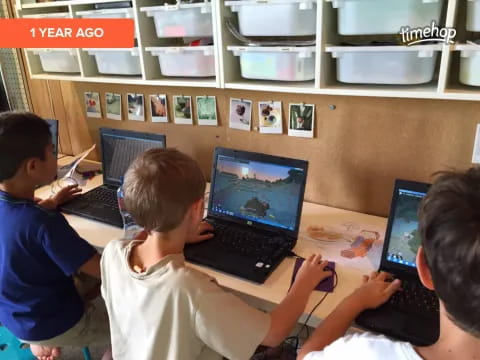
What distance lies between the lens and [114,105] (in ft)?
6.71

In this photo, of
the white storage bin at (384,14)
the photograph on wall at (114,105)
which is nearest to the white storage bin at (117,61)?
the photograph on wall at (114,105)

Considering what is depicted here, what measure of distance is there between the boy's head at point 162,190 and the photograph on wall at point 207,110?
840 mm

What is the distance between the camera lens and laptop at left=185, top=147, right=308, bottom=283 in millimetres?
1236

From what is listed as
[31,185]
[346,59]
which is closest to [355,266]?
[346,59]

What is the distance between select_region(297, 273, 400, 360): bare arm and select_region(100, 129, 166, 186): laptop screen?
1.04m

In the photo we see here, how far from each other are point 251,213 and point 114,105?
3.37ft

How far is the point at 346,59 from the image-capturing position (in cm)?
126

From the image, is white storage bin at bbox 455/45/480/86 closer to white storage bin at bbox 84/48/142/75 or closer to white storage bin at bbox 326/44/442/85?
white storage bin at bbox 326/44/442/85

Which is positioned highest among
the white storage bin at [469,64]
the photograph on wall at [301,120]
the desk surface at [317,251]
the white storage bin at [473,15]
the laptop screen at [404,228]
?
the white storage bin at [473,15]

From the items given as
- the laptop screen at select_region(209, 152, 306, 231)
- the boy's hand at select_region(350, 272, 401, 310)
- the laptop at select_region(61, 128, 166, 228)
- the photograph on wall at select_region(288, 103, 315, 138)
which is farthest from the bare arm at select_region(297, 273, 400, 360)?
the laptop at select_region(61, 128, 166, 228)

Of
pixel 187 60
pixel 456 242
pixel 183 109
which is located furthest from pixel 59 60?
pixel 456 242

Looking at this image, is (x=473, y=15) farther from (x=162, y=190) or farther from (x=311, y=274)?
(x=162, y=190)

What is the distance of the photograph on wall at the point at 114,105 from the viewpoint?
2023mm

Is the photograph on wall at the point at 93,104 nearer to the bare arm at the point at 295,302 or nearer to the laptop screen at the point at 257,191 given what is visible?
the laptop screen at the point at 257,191
